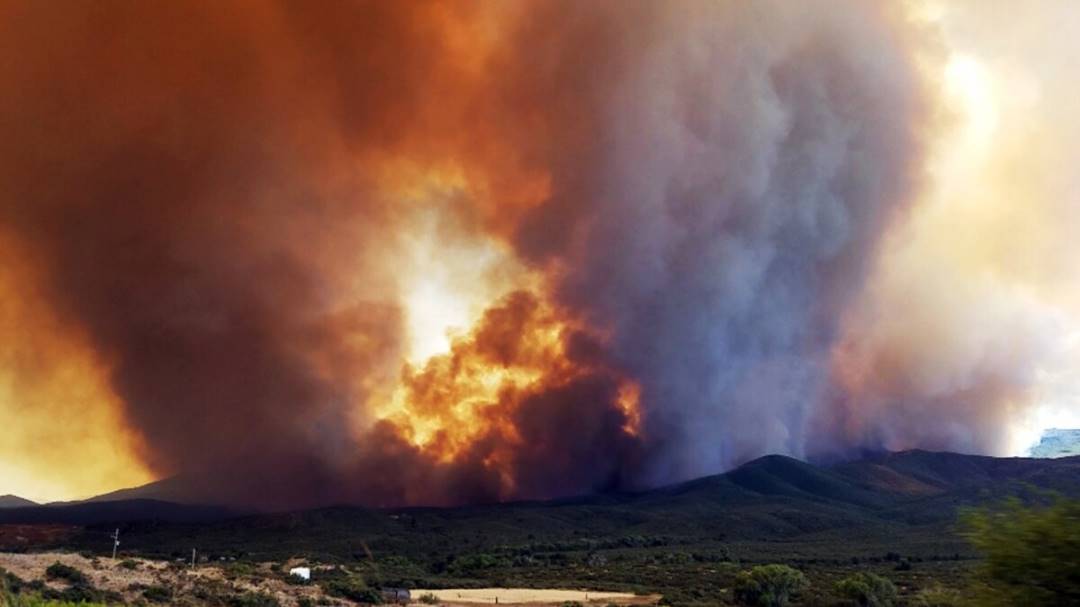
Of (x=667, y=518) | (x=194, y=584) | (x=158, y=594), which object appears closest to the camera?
(x=158, y=594)

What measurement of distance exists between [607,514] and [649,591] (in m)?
45.2

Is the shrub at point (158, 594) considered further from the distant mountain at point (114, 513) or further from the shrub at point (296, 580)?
the distant mountain at point (114, 513)

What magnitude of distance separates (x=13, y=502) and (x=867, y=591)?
11756 cm

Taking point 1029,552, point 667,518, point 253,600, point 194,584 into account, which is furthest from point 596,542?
point 1029,552

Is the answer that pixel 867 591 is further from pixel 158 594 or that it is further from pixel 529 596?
pixel 158 594

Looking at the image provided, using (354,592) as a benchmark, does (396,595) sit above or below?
below


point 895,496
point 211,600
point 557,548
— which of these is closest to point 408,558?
point 557,548

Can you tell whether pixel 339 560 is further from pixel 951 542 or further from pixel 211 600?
pixel 951 542

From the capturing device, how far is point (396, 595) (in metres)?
36.8

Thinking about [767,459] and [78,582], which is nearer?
[78,582]

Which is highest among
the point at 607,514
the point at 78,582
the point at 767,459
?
the point at 767,459

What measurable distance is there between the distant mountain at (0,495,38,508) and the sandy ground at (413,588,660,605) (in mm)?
90013

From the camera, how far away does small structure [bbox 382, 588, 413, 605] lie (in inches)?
1399

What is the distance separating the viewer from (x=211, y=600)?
3123 cm
